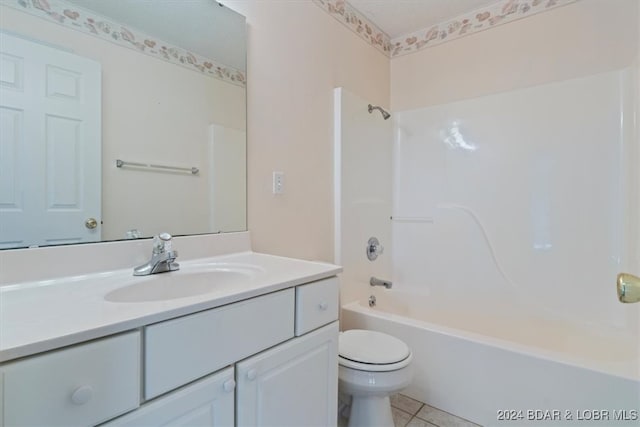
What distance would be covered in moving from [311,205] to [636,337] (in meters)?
1.75

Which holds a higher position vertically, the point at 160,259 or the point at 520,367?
the point at 160,259

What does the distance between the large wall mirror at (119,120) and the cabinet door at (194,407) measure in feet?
1.99

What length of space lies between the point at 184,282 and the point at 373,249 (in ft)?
4.61

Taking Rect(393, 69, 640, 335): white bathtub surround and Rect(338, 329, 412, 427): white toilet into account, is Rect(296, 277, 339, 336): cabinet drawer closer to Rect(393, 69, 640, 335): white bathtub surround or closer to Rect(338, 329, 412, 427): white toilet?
Rect(338, 329, 412, 427): white toilet

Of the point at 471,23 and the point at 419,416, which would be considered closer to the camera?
the point at 419,416

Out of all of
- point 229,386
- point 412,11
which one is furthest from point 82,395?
point 412,11

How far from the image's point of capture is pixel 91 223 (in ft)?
3.35

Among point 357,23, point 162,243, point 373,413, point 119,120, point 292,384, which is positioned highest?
point 357,23

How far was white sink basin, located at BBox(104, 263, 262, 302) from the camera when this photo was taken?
0.93m

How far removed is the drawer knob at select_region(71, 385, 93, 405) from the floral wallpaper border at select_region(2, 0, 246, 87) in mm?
1028

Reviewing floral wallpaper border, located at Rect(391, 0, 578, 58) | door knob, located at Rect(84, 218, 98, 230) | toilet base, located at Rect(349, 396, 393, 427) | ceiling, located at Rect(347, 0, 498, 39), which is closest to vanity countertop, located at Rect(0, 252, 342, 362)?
door knob, located at Rect(84, 218, 98, 230)

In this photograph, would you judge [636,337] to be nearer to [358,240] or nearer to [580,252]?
[580,252]

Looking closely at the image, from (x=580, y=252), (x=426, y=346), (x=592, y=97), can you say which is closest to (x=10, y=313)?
(x=426, y=346)

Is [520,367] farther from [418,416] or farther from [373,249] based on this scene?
[373,249]
